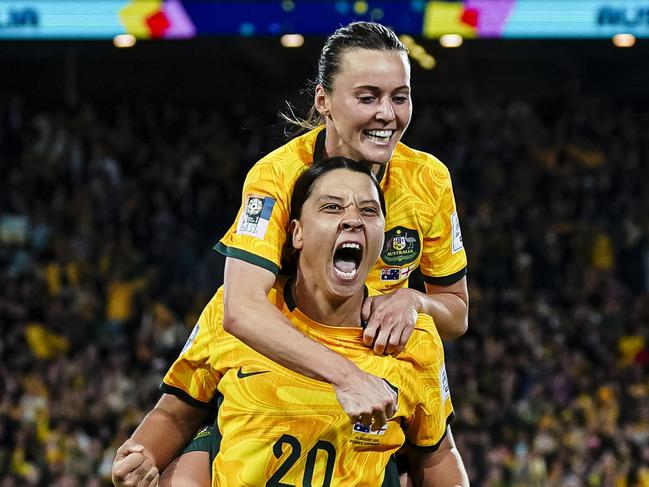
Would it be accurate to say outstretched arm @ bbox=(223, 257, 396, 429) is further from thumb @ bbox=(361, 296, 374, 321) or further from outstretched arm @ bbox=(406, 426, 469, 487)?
outstretched arm @ bbox=(406, 426, 469, 487)

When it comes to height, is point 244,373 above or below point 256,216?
below

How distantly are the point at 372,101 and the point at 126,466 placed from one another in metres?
1.37

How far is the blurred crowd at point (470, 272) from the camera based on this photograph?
1144 centimetres

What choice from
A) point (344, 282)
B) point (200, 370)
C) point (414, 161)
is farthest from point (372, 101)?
point (200, 370)

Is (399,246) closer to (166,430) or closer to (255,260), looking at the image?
(255,260)

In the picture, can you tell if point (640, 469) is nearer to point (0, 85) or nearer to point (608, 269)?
point (608, 269)

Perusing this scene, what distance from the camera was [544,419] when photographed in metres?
11.6

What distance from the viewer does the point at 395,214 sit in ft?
14.0

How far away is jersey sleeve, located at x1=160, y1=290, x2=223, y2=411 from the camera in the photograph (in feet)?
13.1

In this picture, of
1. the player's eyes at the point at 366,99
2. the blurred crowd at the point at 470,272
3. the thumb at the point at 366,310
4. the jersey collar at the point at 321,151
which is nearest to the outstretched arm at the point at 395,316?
the thumb at the point at 366,310

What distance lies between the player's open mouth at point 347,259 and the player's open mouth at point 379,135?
0.45 m

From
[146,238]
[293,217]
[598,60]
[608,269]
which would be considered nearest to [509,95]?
[598,60]

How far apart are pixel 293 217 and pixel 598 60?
46.0ft

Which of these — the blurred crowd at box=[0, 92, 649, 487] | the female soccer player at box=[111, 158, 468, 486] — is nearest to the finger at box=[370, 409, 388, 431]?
the female soccer player at box=[111, 158, 468, 486]
